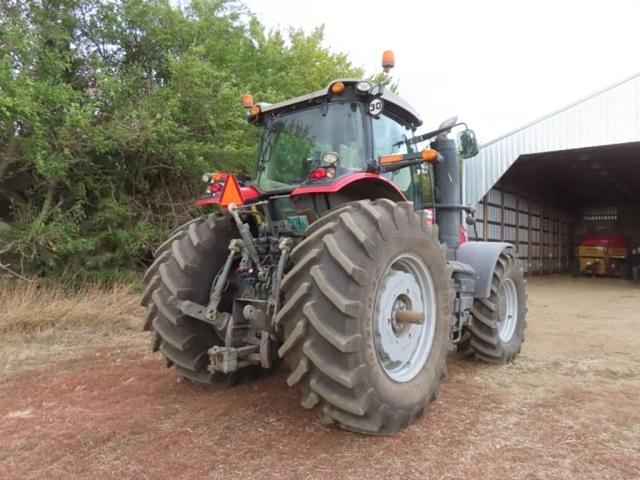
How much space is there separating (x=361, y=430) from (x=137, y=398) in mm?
1823

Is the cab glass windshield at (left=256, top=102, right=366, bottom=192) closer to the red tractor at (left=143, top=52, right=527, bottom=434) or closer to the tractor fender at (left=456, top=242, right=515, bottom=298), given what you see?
the red tractor at (left=143, top=52, right=527, bottom=434)

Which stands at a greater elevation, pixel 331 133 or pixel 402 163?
pixel 331 133

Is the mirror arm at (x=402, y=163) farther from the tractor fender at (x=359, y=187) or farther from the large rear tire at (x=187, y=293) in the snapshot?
the large rear tire at (x=187, y=293)

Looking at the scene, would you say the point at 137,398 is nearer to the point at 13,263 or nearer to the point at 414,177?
the point at 414,177

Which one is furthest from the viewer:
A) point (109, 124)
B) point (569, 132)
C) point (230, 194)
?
point (569, 132)

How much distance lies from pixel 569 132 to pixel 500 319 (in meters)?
9.26

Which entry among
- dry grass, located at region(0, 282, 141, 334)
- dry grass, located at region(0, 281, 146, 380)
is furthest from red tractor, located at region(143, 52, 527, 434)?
dry grass, located at region(0, 282, 141, 334)

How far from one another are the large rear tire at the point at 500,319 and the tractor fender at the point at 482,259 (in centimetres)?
16

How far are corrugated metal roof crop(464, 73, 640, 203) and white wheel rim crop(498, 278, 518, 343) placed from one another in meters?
8.70

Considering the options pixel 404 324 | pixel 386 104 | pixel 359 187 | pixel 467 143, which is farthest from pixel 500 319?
pixel 386 104

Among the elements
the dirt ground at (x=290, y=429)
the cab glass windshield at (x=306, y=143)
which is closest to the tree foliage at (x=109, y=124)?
the dirt ground at (x=290, y=429)

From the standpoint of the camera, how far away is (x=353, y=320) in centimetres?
258

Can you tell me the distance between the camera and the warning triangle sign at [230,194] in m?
3.12

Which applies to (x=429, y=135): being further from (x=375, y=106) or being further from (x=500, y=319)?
(x=500, y=319)
